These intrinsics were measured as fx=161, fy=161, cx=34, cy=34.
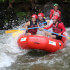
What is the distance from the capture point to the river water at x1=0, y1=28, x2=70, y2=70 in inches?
152

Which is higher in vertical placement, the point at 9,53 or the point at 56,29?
the point at 56,29

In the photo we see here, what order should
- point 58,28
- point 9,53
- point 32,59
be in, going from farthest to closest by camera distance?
point 58,28 < point 9,53 < point 32,59

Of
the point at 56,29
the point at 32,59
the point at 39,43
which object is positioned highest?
the point at 56,29

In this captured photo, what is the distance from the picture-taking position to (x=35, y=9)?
10.3 m

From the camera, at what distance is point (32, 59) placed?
14.5ft

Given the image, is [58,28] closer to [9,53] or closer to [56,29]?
[56,29]

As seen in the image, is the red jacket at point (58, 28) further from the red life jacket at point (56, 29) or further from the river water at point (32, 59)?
the river water at point (32, 59)

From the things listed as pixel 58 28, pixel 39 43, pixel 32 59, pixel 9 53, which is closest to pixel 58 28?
pixel 58 28

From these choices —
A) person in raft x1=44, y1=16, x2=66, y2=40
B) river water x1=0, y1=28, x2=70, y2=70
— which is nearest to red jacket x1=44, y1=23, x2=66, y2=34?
person in raft x1=44, y1=16, x2=66, y2=40

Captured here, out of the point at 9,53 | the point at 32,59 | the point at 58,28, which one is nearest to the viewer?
the point at 32,59

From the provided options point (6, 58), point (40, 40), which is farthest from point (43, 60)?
point (6, 58)

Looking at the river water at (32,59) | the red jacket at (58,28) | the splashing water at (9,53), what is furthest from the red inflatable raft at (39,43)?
the red jacket at (58,28)

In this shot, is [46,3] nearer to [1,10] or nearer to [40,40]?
[1,10]

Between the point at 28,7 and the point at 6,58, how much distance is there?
6465mm
